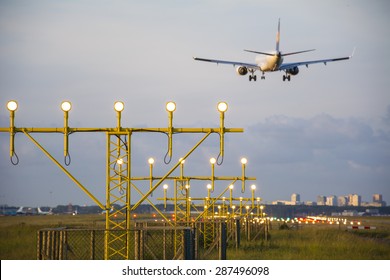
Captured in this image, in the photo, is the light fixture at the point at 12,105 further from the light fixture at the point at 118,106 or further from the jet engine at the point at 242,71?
the jet engine at the point at 242,71

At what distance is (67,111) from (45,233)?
3.50 meters

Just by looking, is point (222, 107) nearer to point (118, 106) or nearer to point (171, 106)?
point (171, 106)

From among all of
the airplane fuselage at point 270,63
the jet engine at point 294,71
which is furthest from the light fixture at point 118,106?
the airplane fuselage at point 270,63

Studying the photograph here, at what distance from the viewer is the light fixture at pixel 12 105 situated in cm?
2328

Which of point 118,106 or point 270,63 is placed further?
point 270,63

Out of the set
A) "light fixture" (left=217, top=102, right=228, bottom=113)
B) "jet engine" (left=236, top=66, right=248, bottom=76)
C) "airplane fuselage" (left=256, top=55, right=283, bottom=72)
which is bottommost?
"light fixture" (left=217, top=102, right=228, bottom=113)

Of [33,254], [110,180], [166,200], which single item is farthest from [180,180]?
[110,180]

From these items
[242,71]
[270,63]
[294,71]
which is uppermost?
[270,63]

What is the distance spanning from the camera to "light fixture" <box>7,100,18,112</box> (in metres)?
23.3

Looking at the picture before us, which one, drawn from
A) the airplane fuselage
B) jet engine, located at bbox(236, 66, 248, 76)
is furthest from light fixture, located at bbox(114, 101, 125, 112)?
the airplane fuselage

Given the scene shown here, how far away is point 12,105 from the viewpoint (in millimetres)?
23297

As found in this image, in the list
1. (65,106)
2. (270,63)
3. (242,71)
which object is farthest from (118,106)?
(270,63)

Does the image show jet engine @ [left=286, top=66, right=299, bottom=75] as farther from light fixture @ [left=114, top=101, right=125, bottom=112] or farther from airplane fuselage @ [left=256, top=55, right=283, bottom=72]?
light fixture @ [left=114, top=101, right=125, bottom=112]
